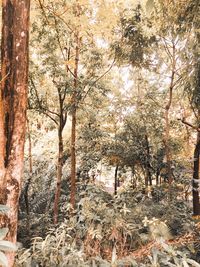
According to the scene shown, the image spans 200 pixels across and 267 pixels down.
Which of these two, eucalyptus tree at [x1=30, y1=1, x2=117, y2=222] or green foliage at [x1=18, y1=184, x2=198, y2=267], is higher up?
eucalyptus tree at [x1=30, y1=1, x2=117, y2=222]

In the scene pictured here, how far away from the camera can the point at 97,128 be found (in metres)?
7.50

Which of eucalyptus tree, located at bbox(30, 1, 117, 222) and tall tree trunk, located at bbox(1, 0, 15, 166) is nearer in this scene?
tall tree trunk, located at bbox(1, 0, 15, 166)

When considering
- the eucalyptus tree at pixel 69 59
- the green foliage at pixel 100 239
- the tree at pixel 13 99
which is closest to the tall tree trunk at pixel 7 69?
the tree at pixel 13 99

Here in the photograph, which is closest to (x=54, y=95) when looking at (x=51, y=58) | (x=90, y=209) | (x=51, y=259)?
(x=51, y=58)

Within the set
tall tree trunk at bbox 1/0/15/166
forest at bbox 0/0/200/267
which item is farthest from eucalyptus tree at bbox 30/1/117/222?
tall tree trunk at bbox 1/0/15/166

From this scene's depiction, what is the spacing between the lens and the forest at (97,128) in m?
2.05

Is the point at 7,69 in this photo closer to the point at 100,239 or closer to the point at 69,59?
the point at 100,239

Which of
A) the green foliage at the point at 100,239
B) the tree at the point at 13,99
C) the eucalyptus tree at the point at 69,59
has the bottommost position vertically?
the green foliage at the point at 100,239

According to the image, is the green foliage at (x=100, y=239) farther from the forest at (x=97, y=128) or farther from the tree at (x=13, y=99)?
the tree at (x=13, y=99)

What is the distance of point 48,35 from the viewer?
5598 millimetres

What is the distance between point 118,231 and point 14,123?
5.37 ft

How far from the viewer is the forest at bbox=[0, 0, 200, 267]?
2055 millimetres

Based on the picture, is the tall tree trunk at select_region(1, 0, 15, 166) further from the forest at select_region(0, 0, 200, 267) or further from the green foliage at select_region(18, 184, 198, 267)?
the green foliage at select_region(18, 184, 198, 267)

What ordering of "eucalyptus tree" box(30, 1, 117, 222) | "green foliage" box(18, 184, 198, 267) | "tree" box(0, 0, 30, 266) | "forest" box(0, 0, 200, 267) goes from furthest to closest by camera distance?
"eucalyptus tree" box(30, 1, 117, 222)
"green foliage" box(18, 184, 198, 267)
"forest" box(0, 0, 200, 267)
"tree" box(0, 0, 30, 266)
